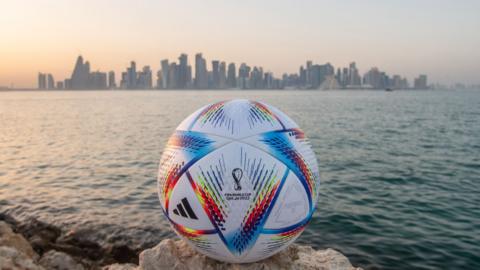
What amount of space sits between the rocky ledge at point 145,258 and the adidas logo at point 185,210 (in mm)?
979

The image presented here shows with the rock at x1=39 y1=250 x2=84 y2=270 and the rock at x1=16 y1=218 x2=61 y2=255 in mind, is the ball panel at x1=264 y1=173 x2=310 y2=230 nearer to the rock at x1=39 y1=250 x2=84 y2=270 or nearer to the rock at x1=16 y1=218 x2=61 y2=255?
the rock at x1=39 y1=250 x2=84 y2=270

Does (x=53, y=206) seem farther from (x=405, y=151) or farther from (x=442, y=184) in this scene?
(x=405, y=151)

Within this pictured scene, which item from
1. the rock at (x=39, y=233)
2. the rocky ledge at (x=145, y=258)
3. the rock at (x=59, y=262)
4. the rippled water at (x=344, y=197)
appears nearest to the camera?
the rocky ledge at (x=145, y=258)

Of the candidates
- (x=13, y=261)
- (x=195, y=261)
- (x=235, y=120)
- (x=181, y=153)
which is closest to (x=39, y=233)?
(x=13, y=261)

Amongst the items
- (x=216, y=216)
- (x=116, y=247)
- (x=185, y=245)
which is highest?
(x=216, y=216)

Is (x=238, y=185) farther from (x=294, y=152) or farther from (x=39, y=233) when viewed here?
(x=39, y=233)

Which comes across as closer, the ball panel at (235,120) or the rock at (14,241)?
the ball panel at (235,120)

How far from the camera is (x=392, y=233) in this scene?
8898 mm

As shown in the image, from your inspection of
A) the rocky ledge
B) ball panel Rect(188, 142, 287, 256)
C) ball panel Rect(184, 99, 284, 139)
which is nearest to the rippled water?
the rocky ledge

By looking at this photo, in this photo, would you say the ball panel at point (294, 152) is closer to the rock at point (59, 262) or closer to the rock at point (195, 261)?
the rock at point (195, 261)

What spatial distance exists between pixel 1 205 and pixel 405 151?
59.7 ft

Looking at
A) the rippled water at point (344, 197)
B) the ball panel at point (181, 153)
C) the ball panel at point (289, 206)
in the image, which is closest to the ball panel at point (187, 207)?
the ball panel at point (181, 153)

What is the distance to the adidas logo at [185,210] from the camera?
4664 mm

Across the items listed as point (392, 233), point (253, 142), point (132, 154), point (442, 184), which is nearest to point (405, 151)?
point (442, 184)
